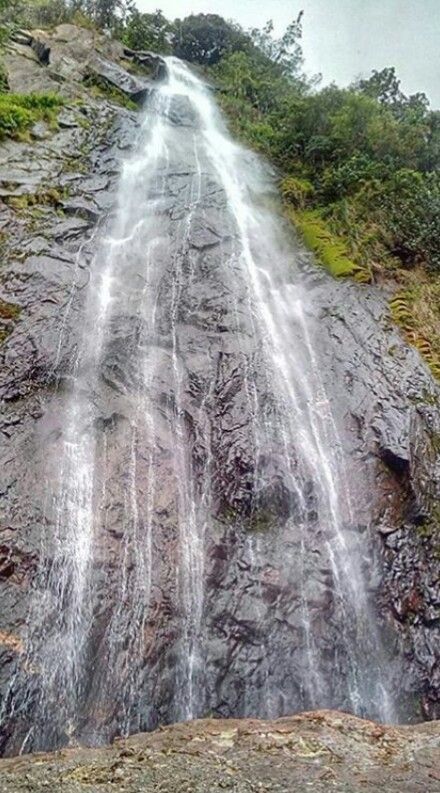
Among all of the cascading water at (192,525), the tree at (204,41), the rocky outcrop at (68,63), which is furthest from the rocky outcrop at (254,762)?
the tree at (204,41)

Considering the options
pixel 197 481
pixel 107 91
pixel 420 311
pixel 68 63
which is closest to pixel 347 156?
pixel 420 311

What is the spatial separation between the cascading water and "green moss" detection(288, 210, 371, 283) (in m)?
1.15

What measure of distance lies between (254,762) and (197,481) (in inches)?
146

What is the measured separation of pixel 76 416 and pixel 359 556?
3.90 m

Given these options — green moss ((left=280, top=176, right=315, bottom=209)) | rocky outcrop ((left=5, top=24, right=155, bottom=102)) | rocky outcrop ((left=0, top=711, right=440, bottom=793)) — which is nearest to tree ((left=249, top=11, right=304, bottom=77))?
rocky outcrop ((left=5, top=24, right=155, bottom=102))

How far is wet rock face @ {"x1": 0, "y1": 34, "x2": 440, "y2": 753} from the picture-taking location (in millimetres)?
5184

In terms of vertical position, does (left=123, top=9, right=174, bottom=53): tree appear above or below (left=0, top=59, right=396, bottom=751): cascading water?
above

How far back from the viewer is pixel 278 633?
5.52 metres

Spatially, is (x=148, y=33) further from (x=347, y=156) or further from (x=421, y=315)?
(x=421, y=315)

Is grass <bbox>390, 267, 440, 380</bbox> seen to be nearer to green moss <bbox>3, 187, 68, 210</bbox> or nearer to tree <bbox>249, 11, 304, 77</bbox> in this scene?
green moss <bbox>3, 187, 68, 210</bbox>

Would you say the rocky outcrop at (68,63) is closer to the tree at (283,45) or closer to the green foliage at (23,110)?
the green foliage at (23,110)

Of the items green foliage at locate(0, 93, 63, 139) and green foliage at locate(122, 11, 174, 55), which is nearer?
green foliage at locate(0, 93, 63, 139)

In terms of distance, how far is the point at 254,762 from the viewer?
3.10 meters

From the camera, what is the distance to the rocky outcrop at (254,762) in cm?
286
